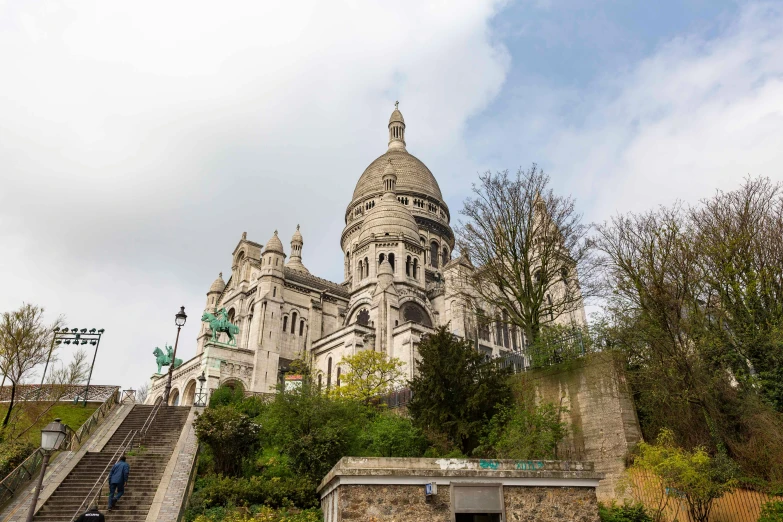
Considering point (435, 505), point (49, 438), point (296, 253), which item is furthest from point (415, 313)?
point (49, 438)

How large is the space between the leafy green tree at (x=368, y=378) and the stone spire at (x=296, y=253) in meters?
28.0

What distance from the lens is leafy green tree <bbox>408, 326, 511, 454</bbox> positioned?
19.0m

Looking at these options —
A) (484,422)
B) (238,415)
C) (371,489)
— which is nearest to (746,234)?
(484,422)

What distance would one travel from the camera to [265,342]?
137 feet

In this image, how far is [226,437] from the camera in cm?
1944

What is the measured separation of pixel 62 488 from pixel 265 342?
79.5ft

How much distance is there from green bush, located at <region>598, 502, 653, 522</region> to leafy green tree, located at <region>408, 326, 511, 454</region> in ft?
16.2

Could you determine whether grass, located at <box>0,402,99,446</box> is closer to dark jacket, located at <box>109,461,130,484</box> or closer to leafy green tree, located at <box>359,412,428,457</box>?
dark jacket, located at <box>109,461,130,484</box>

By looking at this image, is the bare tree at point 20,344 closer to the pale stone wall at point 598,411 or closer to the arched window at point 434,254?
the pale stone wall at point 598,411

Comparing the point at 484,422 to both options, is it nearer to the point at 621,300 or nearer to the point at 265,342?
the point at 621,300

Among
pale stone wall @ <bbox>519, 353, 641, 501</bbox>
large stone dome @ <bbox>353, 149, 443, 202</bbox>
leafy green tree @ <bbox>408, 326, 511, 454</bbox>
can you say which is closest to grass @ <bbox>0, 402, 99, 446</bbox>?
leafy green tree @ <bbox>408, 326, 511, 454</bbox>

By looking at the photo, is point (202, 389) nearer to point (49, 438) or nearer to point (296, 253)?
point (49, 438)

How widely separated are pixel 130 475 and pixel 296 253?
44123mm

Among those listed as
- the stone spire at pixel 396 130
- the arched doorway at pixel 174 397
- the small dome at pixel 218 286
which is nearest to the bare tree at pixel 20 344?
the arched doorway at pixel 174 397
